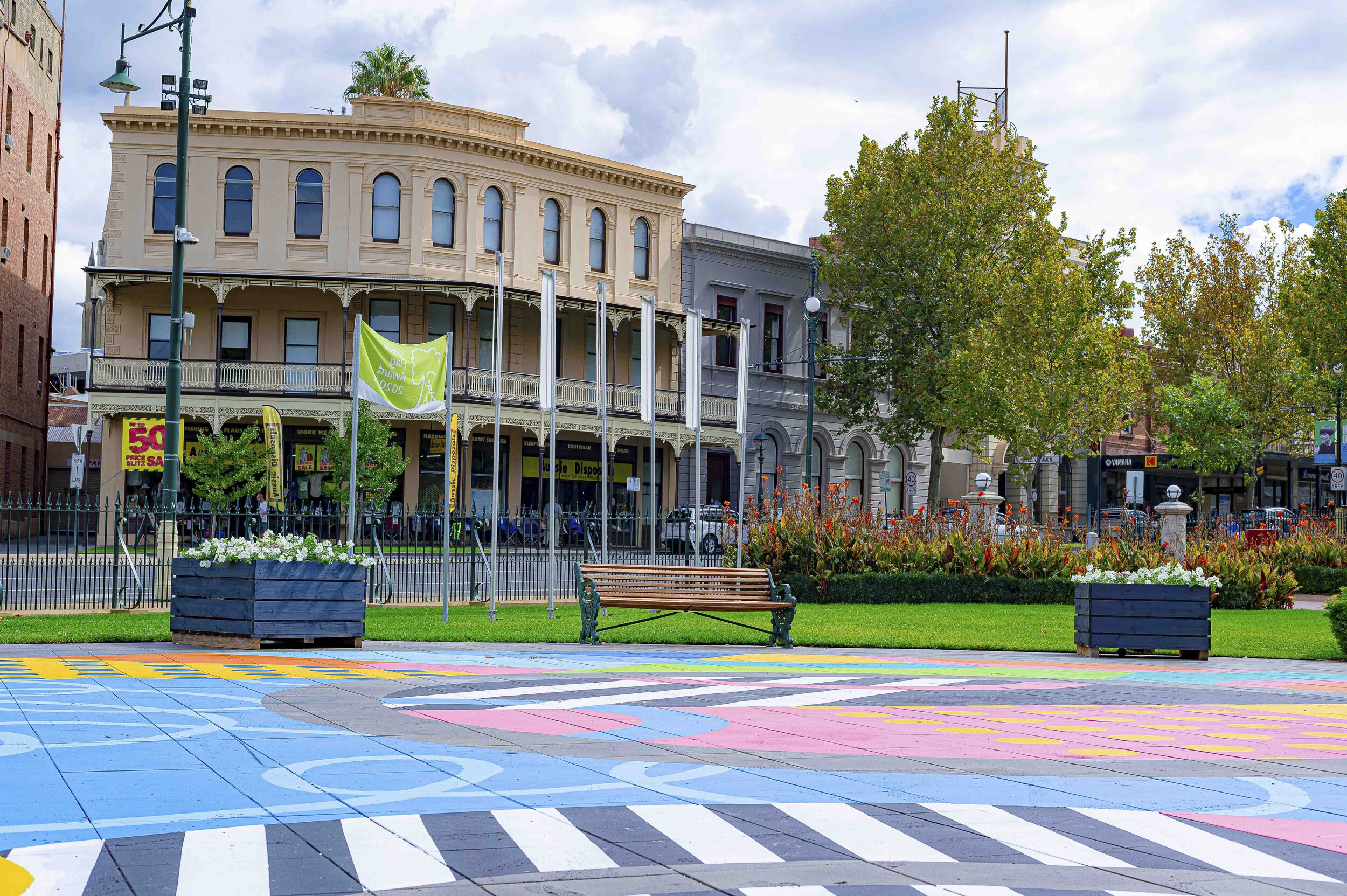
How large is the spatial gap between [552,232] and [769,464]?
11812 millimetres

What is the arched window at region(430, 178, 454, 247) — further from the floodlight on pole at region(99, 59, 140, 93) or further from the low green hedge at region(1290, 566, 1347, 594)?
the low green hedge at region(1290, 566, 1347, 594)

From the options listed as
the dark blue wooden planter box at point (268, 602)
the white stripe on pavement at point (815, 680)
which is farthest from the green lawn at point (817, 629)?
the white stripe on pavement at point (815, 680)

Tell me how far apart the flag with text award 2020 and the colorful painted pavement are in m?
6.87

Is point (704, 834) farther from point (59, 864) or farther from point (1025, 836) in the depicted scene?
point (59, 864)

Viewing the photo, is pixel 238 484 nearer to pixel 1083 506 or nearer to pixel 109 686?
pixel 109 686

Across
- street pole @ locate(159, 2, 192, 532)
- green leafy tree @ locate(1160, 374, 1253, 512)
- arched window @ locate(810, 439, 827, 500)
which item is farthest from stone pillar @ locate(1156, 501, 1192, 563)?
green leafy tree @ locate(1160, 374, 1253, 512)

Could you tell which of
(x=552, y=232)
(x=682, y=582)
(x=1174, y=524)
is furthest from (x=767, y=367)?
(x=682, y=582)

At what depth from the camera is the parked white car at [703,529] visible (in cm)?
2347

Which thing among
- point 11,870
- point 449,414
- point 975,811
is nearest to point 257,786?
point 11,870

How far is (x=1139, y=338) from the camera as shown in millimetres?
56188

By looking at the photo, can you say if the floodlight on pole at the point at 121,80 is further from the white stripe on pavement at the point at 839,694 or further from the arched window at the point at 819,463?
the arched window at the point at 819,463

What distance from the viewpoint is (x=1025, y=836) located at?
602 centimetres

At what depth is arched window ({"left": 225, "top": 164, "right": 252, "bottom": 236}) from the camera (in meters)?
40.7

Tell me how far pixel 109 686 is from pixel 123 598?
9908 millimetres
